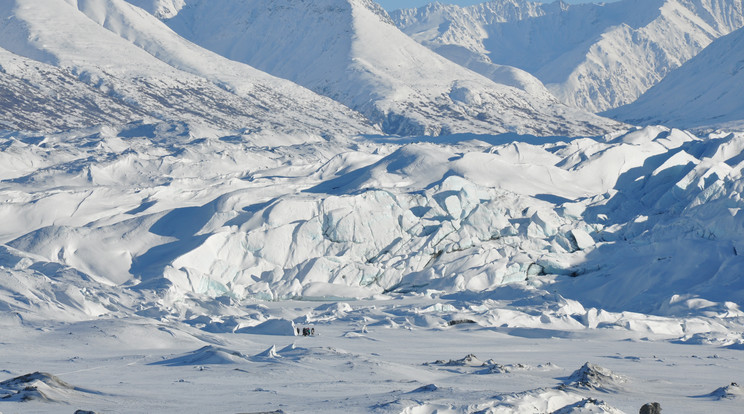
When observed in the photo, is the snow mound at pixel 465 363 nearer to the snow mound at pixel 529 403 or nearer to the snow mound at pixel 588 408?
the snow mound at pixel 529 403

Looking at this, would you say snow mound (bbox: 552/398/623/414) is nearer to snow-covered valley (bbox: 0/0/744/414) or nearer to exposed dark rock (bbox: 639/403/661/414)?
snow-covered valley (bbox: 0/0/744/414)

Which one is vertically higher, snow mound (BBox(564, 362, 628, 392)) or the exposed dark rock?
the exposed dark rock

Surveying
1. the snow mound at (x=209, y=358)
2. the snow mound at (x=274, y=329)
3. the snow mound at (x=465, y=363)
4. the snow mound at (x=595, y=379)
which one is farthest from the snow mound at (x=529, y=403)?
the snow mound at (x=274, y=329)

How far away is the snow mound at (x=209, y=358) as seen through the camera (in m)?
22.8

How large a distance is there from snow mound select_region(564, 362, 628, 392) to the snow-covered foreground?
8cm

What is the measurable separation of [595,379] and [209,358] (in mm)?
8701

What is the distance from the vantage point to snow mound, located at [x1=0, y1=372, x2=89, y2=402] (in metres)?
17.4

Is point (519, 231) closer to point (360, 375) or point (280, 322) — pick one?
point (280, 322)

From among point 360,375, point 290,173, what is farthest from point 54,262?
point 290,173

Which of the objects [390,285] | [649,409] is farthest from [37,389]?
[390,285]

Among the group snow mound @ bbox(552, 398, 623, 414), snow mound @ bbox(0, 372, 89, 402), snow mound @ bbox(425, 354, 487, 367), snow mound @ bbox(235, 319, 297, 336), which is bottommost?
snow mound @ bbox(235, 319, 297, 336)

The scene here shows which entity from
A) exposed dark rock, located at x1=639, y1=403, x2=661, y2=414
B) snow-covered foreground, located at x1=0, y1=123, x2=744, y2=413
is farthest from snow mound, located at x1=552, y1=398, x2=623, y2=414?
exposed dark rock, located at x1=639, y1=403, x2=661, y2=414

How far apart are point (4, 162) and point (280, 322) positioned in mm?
60702

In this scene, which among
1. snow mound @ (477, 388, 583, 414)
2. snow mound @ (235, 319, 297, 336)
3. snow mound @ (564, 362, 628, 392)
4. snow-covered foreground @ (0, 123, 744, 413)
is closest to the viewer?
snow mound @ (477, 388, 583, 414)
